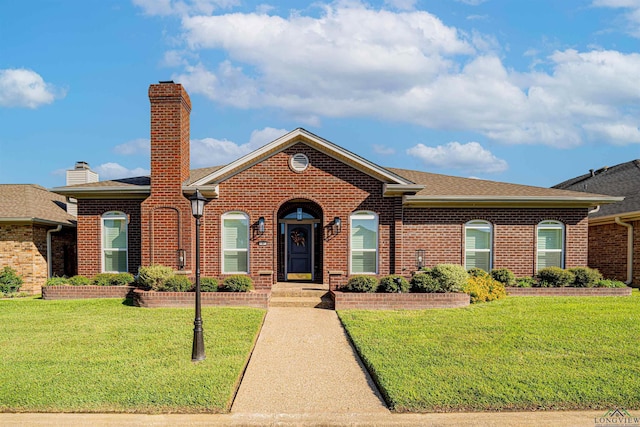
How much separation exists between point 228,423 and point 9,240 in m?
14.1

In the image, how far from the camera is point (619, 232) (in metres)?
16.0

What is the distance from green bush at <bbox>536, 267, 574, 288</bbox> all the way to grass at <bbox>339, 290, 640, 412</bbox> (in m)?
2.22

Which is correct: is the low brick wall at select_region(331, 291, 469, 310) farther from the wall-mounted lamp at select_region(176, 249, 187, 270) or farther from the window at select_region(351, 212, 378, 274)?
the wall-mounted lamp at select_region(176, 249, 187, 270)

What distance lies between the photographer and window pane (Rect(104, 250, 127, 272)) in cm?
1420

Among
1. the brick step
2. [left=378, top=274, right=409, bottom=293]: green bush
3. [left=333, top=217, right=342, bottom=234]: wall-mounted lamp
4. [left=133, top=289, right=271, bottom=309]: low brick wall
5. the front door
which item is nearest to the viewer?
[left=133, top=289, right=271, bottom=309]: low brick wall

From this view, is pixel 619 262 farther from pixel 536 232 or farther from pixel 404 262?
pixel 404 262

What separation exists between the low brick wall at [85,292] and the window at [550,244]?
45.2 feet

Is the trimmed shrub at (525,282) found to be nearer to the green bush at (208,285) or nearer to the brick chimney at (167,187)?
the green bush at (208,285)

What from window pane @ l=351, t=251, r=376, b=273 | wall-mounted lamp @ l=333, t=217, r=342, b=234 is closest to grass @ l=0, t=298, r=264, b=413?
wall-mounted lamp @ l=333, t=217, r=342, b=234

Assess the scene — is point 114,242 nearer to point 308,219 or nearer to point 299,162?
point 308,219

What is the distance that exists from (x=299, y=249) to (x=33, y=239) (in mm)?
9616

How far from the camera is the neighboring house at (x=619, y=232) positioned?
50.0ft

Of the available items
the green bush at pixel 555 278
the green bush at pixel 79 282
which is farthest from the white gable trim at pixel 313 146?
the green bush at pixel 555 278

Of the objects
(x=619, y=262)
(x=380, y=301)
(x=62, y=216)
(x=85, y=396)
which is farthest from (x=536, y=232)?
(x=62, y=216)
